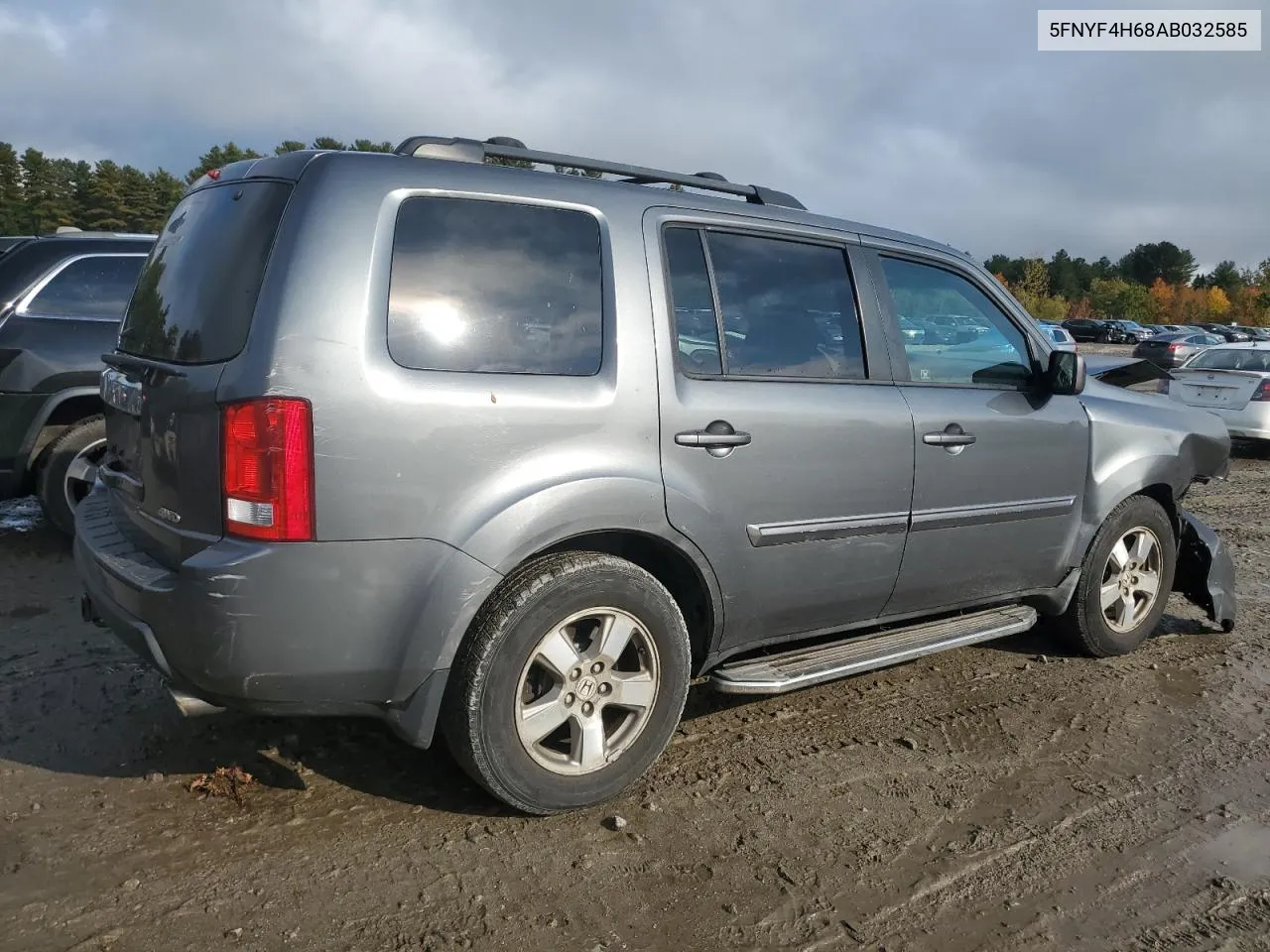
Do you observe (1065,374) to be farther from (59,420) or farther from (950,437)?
(59,420)

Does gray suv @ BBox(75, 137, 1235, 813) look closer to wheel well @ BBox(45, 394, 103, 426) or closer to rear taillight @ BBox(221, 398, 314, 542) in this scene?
rear taillight @ BBox(221, 398, 314, 542)

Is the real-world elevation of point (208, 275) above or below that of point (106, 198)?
below

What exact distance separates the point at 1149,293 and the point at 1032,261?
1421 cm

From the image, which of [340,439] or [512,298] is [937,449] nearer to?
[512,298]

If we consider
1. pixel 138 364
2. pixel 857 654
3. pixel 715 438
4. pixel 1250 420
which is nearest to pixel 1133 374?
pixel 857 654

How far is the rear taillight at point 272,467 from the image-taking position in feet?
8.25

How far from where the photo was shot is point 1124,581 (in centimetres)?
471

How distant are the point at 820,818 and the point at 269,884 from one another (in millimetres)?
1657

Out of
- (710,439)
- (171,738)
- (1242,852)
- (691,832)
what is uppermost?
(710,439)

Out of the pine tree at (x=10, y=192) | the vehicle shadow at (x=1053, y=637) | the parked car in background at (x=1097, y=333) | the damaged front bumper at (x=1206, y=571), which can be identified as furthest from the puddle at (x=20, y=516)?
the parked car in background at (x=1097, y=333)

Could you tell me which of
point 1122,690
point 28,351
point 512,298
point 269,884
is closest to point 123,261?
point 28,351

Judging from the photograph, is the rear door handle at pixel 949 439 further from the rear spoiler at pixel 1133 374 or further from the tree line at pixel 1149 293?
the tree line at pixel 1149 293

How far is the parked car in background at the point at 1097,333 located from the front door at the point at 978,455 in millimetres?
60727

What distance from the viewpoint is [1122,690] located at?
436 centimetres
